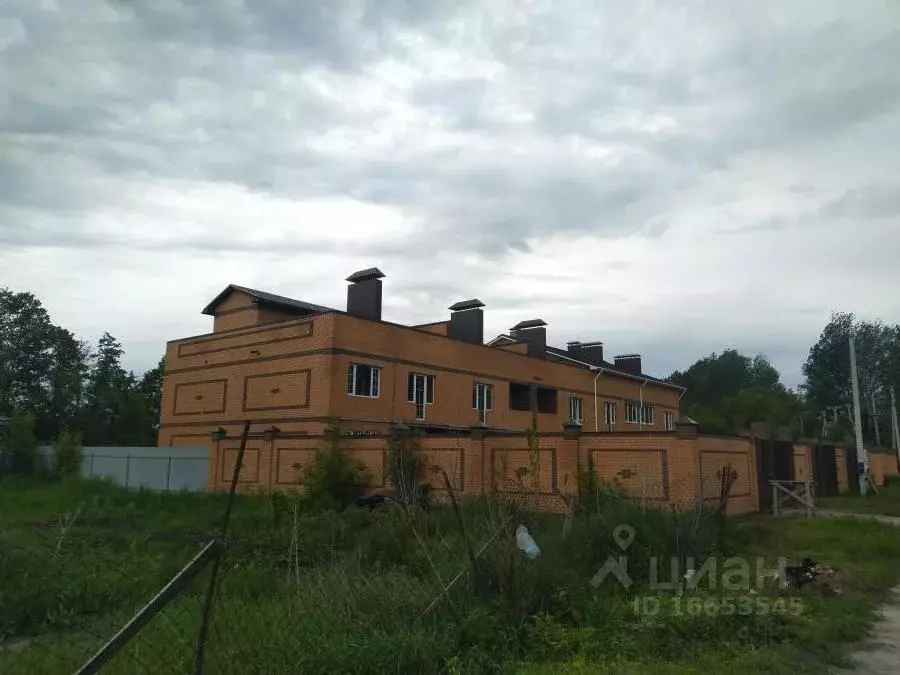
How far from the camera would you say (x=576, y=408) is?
35938mm

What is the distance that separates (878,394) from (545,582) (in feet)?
250

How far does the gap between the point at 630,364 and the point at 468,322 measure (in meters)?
17.9

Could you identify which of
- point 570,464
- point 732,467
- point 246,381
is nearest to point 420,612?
point 570,464

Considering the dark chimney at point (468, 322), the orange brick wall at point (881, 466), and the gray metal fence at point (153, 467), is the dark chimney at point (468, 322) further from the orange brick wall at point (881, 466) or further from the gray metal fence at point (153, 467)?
the orange brick wall at point (881, 466)

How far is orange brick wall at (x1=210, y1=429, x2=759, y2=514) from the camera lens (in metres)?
16.2

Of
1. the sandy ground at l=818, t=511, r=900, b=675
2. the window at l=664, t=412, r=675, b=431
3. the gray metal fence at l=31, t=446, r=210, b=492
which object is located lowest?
the sandy ground at l=818, t=511, r=900, b=675

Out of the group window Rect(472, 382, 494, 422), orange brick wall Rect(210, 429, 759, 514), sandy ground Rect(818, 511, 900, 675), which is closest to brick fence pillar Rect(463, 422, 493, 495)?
orange brick wall Rect(210, 429, 759, 514)

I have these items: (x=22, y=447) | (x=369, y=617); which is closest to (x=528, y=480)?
(x=369, y=617)

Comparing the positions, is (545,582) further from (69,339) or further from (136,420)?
(69,339)

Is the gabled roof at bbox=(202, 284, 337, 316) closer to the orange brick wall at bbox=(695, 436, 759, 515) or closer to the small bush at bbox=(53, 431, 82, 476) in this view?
the small bush at bbox=(53, 431, 82, 476)

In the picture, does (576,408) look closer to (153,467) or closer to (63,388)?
(153,467)

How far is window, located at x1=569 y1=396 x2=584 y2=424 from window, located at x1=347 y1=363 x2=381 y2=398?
13694 mm

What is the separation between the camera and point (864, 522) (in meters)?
15.8

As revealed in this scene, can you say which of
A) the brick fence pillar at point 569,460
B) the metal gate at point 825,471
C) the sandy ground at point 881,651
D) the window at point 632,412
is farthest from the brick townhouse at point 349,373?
the sandy ground at point 881,651
